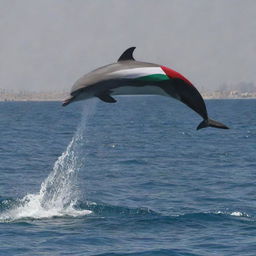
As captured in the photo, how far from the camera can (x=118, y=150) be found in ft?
198

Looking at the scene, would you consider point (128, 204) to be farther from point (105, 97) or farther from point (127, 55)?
point (105, 97)

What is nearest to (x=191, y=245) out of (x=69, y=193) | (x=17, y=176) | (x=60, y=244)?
(x=60, y=244)

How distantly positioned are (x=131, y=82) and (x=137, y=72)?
0.24 meters

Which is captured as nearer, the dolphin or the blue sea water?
the dolphin

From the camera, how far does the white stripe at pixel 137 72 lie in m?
14.9

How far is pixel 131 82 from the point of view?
49.2 ft

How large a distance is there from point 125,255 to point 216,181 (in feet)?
59.4

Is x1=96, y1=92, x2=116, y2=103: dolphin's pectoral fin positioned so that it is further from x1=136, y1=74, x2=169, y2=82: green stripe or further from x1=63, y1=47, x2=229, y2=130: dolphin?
x1=136, y1=74, x2=169, y2=82: green stripe

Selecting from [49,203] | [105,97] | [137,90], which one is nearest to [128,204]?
[49,203]

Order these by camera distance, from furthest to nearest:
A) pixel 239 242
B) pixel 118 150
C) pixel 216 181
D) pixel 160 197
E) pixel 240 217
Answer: pixel 118 150 → pixel 216 181 → pixel 160 197 → pixel 240 217 → pixel 239 242

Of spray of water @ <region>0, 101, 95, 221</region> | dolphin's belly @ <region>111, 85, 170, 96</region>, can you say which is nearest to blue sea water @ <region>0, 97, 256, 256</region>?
spray of water @ <region>0, 101, 95, 221</region>

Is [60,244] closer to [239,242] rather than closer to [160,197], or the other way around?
[239,242]

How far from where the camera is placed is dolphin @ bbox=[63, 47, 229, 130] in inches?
579


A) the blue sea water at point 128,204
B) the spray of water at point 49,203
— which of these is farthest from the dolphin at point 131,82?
the spray of water at point 49,203
